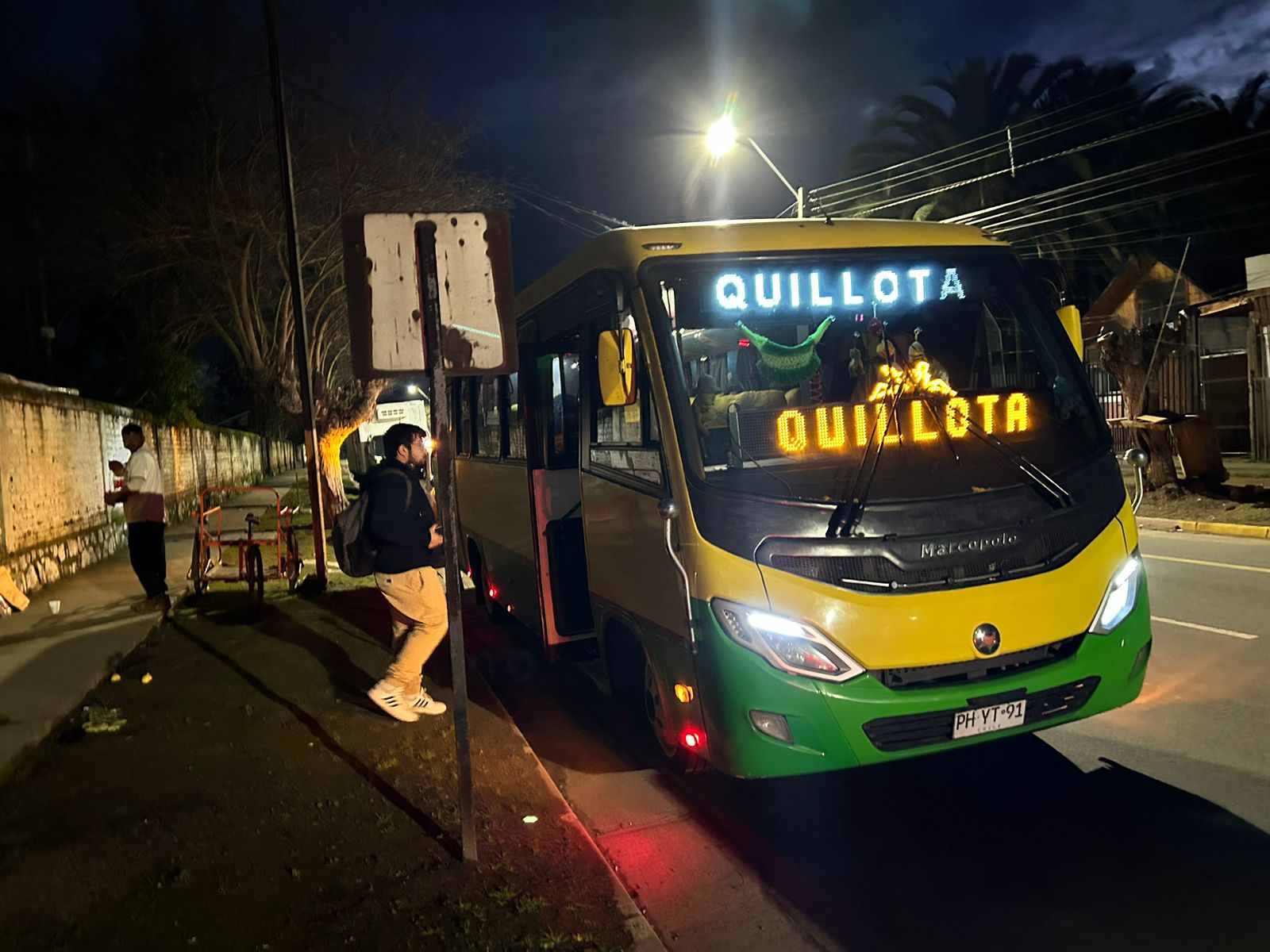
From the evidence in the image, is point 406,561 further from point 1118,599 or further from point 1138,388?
→ point 1138,388

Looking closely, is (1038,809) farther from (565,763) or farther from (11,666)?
(11,666)

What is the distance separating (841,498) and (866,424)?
553mm

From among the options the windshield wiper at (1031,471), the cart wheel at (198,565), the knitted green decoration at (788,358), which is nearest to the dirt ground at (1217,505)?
the windshield wiper at (1031,471)

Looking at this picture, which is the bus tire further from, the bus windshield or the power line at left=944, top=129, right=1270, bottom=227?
the power line at left=944, top=129, right=1270, bottom=227

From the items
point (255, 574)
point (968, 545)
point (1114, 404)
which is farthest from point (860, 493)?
point (1114, 404)

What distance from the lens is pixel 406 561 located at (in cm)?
606

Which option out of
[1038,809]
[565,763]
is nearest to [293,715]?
[565,763]

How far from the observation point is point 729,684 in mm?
4148

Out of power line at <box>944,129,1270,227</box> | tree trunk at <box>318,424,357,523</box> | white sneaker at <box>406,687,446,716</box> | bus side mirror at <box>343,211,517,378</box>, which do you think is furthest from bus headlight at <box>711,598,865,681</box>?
tree trunk at <box>318,424,357,523</box>

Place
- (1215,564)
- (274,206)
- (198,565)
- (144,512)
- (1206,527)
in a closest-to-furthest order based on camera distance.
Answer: (144,512)
(198,565)
(1215,564)
(1206,527)
(274,206)

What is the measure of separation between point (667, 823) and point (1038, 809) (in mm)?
1722

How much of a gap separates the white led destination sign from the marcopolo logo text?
1.43 meters

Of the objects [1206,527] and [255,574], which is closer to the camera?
[255,574]

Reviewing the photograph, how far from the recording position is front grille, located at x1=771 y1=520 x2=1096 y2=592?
4109 millimetres
